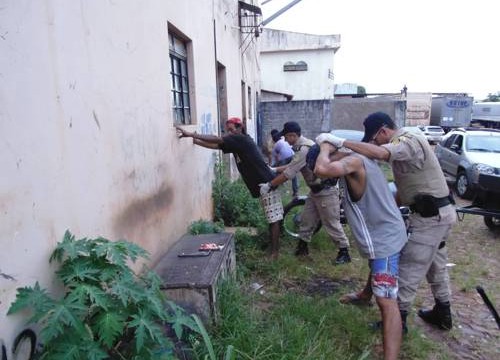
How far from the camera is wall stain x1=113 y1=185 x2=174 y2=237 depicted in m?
2.97

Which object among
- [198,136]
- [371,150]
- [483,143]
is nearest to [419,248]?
[371,150]

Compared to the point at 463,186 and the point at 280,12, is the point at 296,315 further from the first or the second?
the point at 280,12

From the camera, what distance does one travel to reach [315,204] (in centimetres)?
515

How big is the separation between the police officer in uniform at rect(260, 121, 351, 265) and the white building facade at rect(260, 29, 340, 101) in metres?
21.7

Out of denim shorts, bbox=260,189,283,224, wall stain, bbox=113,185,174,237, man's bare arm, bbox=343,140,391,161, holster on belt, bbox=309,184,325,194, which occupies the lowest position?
denim shorts, bbox=260,189,283,224

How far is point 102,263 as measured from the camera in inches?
83.7

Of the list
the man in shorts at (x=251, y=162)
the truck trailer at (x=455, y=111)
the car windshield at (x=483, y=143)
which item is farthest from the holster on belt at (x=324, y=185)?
the truck trailer at (x=455, y=111)

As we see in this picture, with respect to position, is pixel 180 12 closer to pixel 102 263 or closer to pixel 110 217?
pixel 110 217

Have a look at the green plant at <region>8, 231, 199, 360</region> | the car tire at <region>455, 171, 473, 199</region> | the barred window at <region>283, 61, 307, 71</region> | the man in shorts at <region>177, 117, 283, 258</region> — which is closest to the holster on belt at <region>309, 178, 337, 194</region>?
the man in shorts at <region>177, 117, 283, 258</region>

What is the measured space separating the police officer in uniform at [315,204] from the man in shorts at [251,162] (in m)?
0.17

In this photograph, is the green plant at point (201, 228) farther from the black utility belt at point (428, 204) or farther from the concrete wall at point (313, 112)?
the concrete wall at point (313, 112)

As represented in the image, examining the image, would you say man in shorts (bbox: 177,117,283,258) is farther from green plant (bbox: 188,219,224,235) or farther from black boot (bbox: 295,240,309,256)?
green plant (bbox: 188,219,224,235)

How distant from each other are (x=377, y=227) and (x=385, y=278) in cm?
38

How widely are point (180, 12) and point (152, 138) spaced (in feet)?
6.32
